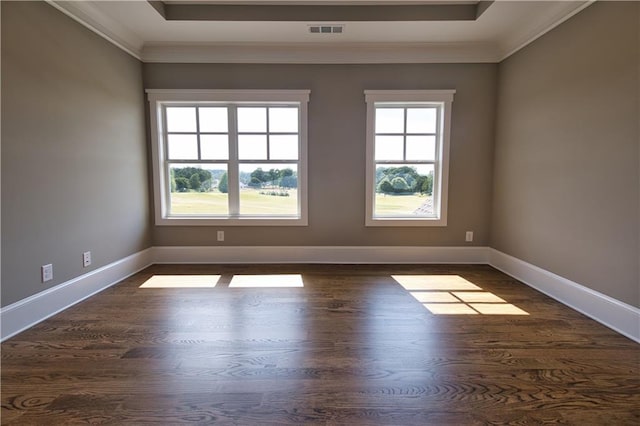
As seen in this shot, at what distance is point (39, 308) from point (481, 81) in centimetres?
498

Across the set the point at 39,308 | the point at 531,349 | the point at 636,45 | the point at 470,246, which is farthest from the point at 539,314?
the point at 39,308

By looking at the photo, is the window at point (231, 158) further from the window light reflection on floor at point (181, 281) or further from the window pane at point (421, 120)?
the window pane at point (421, 120)

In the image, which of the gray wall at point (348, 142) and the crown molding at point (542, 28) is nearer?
the crown molding at point (542, 28)

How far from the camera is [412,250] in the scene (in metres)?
3.96

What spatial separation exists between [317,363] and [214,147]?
3004 mm

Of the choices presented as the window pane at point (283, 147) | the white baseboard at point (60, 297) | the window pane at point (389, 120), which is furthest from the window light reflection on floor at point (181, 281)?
the window pane at point (389, 120)

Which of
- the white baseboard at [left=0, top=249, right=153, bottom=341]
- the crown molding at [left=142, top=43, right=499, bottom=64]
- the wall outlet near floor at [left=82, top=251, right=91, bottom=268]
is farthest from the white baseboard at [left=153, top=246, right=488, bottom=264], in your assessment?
the crown molding at [left=142, top=43, right=499, bottom=64]

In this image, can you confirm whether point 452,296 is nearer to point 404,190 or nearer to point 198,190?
point 404,190

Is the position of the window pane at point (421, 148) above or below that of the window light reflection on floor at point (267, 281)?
above

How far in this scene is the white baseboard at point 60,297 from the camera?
2.15 metres

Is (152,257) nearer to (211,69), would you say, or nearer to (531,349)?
(211,69)

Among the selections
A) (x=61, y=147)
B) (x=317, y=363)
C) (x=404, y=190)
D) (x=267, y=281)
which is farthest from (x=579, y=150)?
(x=61, y=147)

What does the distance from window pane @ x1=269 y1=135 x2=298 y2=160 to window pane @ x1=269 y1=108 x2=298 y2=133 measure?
0.33ft

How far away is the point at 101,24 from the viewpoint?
2939mm
